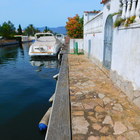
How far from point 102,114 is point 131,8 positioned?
286 cm

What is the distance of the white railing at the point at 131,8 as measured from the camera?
3.17 meters

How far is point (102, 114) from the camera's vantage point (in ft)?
9.53

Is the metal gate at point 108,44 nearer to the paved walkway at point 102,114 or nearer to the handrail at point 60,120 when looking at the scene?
the paved walkway at point 102,114

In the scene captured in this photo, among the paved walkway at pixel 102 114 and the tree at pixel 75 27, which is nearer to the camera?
the paved walkway at pixel 102 114

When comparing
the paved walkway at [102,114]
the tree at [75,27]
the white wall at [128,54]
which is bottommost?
the paved walkway at [102,114]

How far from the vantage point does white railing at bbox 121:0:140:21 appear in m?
3.17

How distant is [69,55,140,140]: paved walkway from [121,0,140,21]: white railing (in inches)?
85.8

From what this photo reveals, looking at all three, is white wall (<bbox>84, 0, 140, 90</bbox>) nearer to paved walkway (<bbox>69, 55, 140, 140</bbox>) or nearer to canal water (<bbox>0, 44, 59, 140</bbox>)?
paved walkway (<bbox>69, 55, 140, 140</bbox>)

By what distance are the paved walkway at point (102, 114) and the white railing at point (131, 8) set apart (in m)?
2.18

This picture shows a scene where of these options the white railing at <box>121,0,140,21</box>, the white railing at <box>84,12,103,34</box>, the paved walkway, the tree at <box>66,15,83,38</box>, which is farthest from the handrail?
the tree at <box>66,15,83,38</box>

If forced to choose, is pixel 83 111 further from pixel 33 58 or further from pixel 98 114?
pixel 33 58

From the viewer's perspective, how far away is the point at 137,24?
3061mm

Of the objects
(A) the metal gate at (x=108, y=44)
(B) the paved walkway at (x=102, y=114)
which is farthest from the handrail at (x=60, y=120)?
(A) the metal gate at (x=108, y=44)

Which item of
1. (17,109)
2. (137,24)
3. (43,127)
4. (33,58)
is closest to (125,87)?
(137,24)
